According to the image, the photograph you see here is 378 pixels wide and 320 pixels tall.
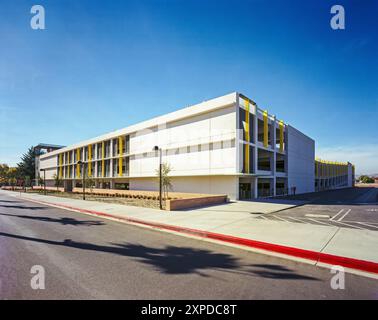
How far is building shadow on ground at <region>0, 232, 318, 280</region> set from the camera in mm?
4605

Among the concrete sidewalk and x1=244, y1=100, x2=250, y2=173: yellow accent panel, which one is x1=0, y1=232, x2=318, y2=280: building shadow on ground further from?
x1=244, y1=100, x2=250, y2=173: yellow accent panel

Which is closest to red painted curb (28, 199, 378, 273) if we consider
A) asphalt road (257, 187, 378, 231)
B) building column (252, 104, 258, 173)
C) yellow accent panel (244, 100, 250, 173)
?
asphalt road (257, 187, 378, 231)

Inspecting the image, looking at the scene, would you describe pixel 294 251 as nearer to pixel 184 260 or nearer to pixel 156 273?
pixel 184 260

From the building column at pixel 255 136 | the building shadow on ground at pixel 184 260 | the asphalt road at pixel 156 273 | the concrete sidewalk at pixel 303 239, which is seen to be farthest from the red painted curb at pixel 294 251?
the building column at pixel 255 136

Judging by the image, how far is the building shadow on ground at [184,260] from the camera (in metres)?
4.61

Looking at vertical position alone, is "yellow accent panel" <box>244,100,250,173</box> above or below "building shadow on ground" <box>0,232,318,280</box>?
above

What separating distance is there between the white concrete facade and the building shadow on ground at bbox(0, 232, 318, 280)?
16347 mm

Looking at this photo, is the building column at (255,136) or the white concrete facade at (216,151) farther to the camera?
the building column at (255,136)

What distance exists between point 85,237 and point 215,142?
61.2ft

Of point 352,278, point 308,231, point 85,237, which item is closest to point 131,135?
point 85,237

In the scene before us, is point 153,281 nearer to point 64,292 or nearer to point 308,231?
point 64,292

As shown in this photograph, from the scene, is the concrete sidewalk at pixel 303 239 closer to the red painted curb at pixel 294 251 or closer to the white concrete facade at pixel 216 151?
the red painted curb at pixel 294 251
